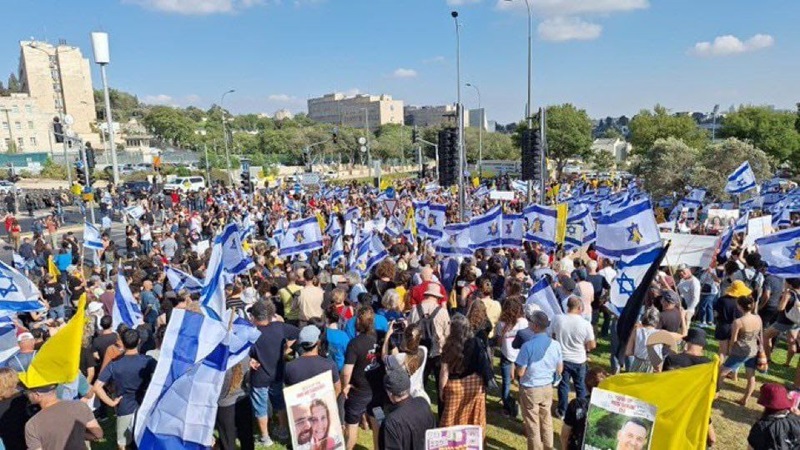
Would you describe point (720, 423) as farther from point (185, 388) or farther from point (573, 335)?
point (185, 388)

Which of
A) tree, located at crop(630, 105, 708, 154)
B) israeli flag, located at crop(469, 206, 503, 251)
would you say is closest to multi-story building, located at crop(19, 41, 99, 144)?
tree, located at crop(630, 105, 708, 154)

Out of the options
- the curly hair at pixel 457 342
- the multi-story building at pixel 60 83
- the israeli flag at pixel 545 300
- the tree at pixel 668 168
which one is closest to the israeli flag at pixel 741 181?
the israeli flag at pixel 545 300

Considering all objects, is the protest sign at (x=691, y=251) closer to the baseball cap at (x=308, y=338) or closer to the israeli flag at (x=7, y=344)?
the baseball cap at (x=308, y=338)

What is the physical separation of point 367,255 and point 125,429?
6864 mm

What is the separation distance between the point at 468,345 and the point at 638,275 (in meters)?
3.26

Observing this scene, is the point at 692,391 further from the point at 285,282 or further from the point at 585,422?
the point at 285,282

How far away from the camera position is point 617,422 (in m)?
4.20

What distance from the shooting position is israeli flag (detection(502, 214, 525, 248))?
12.2m

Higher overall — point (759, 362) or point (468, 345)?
point (468, 345)

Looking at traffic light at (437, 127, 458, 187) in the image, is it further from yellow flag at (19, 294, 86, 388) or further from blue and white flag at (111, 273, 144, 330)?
yellow flag at (19, 294, 86, 388)

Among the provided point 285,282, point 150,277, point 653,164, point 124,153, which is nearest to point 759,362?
point 285,282

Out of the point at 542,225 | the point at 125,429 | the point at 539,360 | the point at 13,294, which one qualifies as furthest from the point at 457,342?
the point at 542,225

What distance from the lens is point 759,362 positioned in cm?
782

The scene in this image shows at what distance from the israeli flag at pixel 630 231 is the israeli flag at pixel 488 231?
4190 mm
